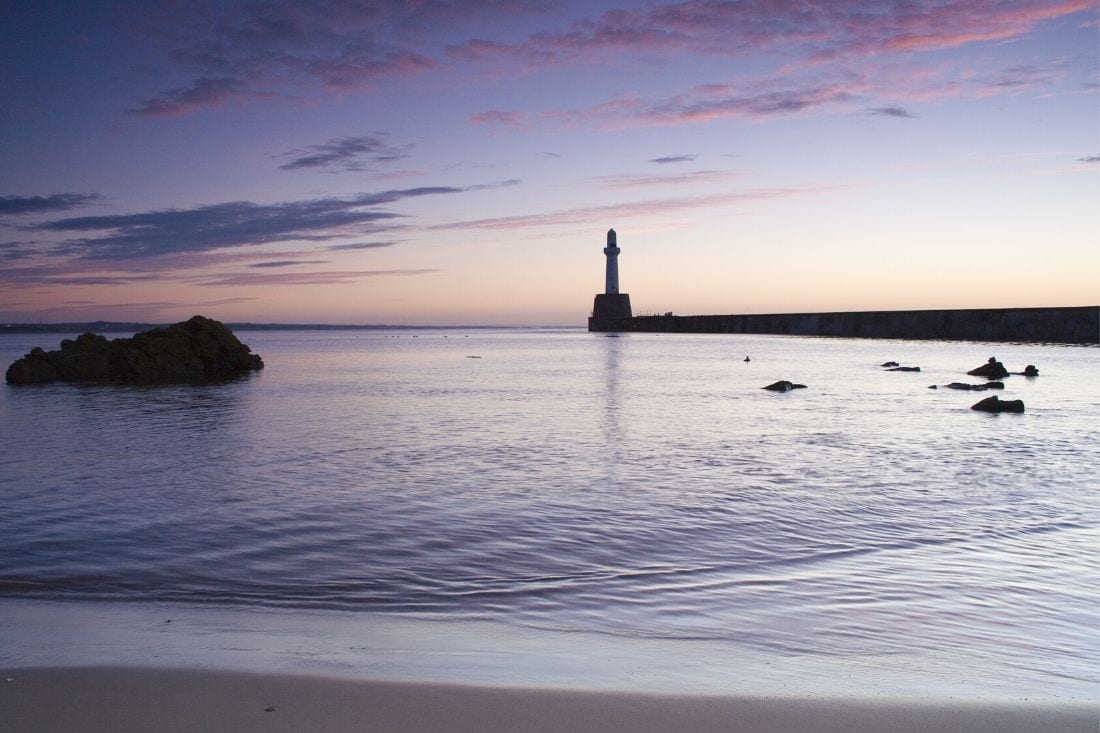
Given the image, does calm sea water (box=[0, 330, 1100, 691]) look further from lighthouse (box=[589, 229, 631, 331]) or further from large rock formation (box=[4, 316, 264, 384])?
lighthouse (box=[589, 229, 631, 331])

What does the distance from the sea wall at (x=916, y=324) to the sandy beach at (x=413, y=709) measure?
64.2 metres

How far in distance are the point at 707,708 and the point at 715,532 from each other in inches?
158

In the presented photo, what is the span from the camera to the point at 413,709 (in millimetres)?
3068

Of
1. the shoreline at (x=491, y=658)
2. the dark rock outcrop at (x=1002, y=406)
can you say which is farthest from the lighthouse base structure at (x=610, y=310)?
the shoreline at (x=491, y=658)

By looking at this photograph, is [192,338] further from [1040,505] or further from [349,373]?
[1040,505]

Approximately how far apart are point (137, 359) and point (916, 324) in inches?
2661

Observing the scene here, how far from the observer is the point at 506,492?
8.88 meters

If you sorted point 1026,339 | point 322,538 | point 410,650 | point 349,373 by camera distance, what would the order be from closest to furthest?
point 410,650 < point 322,538 < point 349,373 < point 1026,339

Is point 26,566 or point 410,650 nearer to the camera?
point 410,650

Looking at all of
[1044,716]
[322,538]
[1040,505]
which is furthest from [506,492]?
[1044,716]

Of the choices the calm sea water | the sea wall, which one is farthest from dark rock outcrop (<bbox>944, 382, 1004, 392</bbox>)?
the sea wall

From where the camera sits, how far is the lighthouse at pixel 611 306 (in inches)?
4011

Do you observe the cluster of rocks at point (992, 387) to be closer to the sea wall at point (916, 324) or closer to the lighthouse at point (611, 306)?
the sea wall at point (916, 324)

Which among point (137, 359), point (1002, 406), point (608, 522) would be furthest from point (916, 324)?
point (608, 522)
